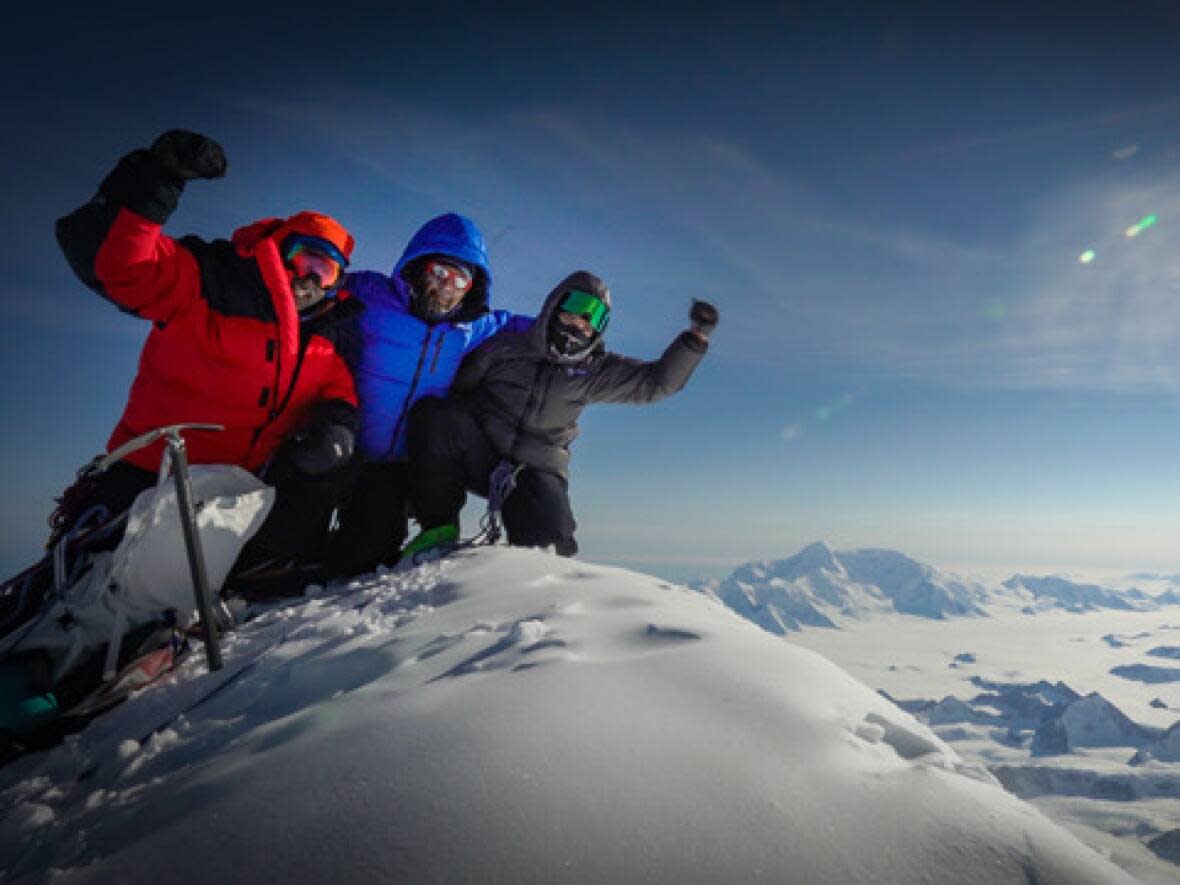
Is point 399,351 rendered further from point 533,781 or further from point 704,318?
point 533,781

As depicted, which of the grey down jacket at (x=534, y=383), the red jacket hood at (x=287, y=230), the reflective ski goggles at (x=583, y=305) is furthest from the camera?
the grey down jacket at (x=534, y=383)

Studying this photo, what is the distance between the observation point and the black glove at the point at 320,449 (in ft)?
11.4

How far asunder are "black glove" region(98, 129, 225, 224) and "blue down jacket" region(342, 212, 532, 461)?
1688mm

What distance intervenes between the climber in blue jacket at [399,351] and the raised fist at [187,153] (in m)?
1.65

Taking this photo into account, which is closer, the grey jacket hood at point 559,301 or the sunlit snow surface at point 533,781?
the sunlit snow surface at point 533,781

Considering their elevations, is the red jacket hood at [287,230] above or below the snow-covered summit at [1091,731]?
above

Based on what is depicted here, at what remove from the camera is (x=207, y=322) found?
3227mm

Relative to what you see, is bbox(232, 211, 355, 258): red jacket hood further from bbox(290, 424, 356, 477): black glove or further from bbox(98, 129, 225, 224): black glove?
bbox(290, 424, 356, 477): black glove

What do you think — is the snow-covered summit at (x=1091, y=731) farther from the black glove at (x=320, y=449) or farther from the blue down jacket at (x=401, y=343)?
the black glove at (x=320, y=449)

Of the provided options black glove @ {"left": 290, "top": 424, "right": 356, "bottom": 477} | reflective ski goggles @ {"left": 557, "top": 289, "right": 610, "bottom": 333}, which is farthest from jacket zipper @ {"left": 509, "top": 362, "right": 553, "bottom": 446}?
black glove @ {"left": 290, "top": 424, "right": 356, "bottom": 477}

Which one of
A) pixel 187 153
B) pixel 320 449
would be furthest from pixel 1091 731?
pixel 187 153

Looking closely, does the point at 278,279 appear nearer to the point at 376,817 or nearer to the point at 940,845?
the point at 376,817

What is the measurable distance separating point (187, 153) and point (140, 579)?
6.73ft

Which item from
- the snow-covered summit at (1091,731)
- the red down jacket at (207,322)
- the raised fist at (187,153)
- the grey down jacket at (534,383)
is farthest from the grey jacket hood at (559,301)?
the snow-covered summit at (1091,731)
